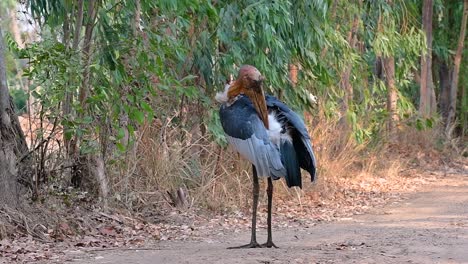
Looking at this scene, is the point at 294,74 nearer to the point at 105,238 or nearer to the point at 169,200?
→ the point at 169,200

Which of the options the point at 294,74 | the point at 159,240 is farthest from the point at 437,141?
the point at 159,240

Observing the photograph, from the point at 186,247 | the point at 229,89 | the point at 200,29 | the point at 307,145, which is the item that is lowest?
the point at 186,247

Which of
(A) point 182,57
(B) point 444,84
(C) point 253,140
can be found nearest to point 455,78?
(B) point 444,84

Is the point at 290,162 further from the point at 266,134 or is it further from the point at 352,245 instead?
the point at 352,245

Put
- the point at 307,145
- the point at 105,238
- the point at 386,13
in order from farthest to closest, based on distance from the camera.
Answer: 1. the point at 386,13
2. the point at 105,238
3. the point at 307,145

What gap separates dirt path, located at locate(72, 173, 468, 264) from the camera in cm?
764

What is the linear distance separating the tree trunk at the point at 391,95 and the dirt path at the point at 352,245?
667 cm

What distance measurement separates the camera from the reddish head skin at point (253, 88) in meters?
8.34

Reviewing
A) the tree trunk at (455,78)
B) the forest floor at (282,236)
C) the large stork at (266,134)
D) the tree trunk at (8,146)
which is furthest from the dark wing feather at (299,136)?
the tree trunk at (455,78)

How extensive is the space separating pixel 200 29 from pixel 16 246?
15.0 ft

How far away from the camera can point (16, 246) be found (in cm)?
845

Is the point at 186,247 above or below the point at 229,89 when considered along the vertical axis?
below

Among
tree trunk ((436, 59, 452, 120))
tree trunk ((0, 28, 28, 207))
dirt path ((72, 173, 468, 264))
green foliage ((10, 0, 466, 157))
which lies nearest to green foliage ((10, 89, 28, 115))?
tree trunk ((0, 28, 28, 207))

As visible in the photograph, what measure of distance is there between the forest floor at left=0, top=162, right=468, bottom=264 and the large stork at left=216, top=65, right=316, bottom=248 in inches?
31.0
